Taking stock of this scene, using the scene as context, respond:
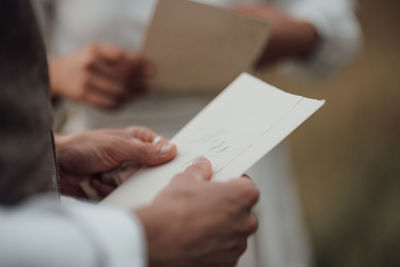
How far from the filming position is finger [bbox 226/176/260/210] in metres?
0.47

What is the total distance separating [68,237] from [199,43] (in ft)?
2.21

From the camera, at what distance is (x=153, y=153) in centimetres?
59

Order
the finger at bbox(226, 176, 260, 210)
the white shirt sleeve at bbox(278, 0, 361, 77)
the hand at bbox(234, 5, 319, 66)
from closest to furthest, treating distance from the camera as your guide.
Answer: the finger at bbox(226, 176, 260, 210), the hand at bbox(234, 5, 319, 66), the white shirt sleeve at bbox(278, 0, 361, 77)

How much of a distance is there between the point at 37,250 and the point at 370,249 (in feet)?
5.63

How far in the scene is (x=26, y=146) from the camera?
0.42 m

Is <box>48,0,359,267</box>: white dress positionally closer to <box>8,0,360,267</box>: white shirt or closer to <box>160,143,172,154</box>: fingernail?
<box>8,0,360,267</box>: white shirt

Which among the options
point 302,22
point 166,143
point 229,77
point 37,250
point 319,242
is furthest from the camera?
point 319,242

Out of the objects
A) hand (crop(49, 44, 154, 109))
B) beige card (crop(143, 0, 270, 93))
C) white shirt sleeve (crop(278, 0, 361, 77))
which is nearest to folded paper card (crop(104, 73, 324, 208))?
beige card (crop(143, 0, 270, 93))

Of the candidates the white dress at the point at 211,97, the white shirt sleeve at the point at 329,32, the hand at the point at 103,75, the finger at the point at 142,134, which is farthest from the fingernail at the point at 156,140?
the white shirt sleeve at the point at 329,32

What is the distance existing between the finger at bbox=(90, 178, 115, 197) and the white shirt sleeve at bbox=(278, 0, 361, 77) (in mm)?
819

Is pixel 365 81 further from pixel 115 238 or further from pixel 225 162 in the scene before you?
pixel 115 238

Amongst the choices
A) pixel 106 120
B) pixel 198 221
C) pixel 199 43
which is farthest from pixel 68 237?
pixel 106 120

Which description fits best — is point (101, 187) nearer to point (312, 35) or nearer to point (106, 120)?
point (106, 120)

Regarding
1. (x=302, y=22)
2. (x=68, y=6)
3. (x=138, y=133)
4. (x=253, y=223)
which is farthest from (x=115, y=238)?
(x=302, y=22)
